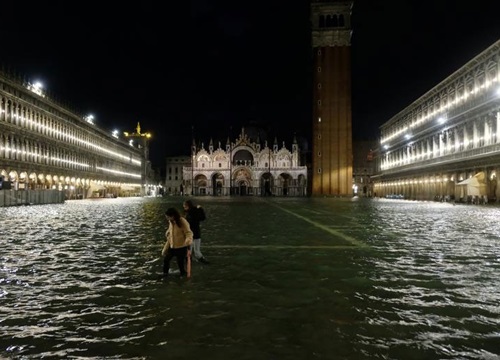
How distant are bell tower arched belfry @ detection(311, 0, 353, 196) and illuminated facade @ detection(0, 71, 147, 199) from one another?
1733 inches

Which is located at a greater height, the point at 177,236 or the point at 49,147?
the point at 49,147

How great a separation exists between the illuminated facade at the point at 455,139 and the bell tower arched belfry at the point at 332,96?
1011 centimetres

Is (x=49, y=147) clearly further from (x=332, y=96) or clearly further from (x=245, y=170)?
(x=245, y=170)

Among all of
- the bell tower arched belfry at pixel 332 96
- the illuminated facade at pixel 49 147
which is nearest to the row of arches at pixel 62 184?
the illuminated facade at pixel 49 147

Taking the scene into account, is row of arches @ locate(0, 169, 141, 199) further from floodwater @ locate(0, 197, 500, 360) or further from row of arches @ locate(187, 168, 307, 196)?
floodwater @ locate(0, 197, 500, 360)

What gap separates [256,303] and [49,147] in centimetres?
6649

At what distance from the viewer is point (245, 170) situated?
124688 millimetres

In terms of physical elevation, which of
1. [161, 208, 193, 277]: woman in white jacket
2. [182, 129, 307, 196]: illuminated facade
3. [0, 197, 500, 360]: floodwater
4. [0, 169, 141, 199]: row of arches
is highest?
[182, 129, 307, 196]: illuminated facade

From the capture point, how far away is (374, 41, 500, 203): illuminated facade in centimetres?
4742

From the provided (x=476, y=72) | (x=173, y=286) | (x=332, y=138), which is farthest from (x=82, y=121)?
(x=173, y=286)

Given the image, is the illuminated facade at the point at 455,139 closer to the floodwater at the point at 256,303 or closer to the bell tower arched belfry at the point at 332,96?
the bell tower arched belfry at the point at 332,96

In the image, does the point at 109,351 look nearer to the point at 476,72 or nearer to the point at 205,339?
the point at 205,339

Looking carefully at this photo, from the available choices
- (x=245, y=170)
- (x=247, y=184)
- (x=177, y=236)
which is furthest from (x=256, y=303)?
(x=247, y=184)

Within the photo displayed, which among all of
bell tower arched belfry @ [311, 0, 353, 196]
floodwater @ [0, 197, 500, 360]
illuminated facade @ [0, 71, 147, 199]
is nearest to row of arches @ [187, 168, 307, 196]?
illuminated facade @ [0, 71, 147, 199]
